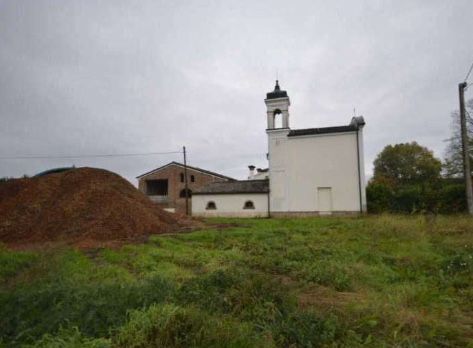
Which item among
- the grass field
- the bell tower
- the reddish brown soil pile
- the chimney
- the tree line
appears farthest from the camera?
the chimney

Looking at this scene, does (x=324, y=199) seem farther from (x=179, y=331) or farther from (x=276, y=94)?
(x=179, y=331)

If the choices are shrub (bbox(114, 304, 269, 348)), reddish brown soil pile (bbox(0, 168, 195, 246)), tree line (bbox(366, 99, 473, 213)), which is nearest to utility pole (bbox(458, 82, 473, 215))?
tree line (bbox(366, 99, 473, 213))

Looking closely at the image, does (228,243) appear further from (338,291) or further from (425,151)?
(425,151)

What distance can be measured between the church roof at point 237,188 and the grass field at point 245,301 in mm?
14358

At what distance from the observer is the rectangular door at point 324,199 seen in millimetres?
19812

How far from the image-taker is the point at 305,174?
807 inches

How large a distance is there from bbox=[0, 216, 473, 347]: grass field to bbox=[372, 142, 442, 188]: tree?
101ft

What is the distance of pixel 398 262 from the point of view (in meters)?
6.53

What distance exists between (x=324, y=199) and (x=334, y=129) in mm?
→ 4660

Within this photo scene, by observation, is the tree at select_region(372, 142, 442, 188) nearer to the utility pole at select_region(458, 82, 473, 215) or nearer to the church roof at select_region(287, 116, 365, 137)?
the church roof at select_region(287, 116, 365, 137)

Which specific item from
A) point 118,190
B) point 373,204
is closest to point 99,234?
point 118,190

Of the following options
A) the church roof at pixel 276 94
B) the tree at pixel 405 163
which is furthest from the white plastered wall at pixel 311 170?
the tree at pixel 405 163

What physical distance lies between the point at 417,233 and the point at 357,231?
2.11 meters

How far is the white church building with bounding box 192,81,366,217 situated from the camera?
1955 centimetres
